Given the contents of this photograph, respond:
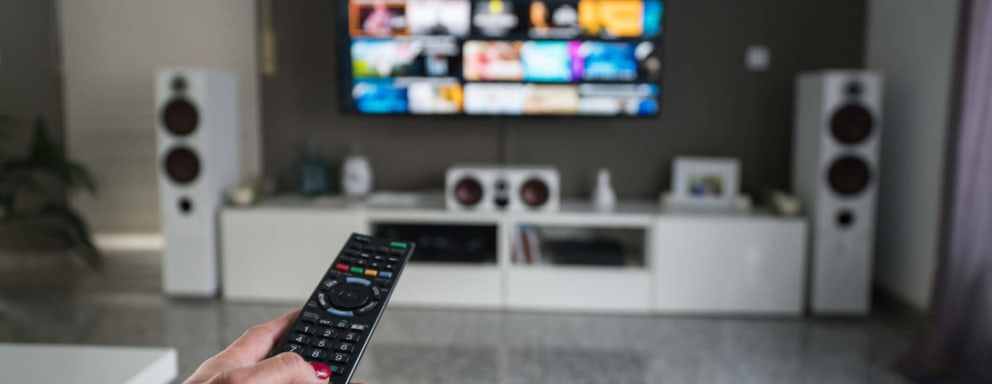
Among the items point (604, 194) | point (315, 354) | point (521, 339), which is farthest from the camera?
point (604, 194)

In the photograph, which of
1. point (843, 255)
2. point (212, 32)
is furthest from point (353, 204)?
point (843, 255)

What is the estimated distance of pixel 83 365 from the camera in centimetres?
96

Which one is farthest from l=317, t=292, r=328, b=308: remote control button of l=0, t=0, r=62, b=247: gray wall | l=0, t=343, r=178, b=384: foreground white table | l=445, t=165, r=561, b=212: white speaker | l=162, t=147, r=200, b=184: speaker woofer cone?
l=0, t=0, r=62, b=247: gray wall

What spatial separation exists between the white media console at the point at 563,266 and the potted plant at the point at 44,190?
3.01 feet

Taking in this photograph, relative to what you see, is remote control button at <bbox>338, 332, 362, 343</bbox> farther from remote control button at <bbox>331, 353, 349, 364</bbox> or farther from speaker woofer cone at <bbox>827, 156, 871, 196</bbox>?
speaker woofer cone at <bbox>827, 156, 871, 196</bbox>

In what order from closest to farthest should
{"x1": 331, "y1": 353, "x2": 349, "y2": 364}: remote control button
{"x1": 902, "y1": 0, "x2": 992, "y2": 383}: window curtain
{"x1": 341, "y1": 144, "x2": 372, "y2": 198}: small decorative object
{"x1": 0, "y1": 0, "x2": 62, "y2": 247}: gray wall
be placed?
1. {"x1": 331, "y1": 353, "x2": 349, "y2": 364}: remote control button
2. {"x1": 902, "y1": 0, "x2": 992, "y2": 383}: window curtain
3. {"x1": 341, "y1": 144, "x2": 372, "y2": 198}: small decorative object
4. {"x1": 0, "y1": 0, "x2": 62, "y2": 247}: gray wall

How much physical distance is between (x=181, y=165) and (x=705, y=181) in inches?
93.5

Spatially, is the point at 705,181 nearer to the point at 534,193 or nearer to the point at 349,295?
the point at 534,193

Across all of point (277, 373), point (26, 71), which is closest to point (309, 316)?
point (277, 373)

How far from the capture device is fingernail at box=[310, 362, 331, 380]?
2.20 ft

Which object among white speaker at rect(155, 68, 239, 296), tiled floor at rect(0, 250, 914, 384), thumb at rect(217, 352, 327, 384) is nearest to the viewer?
thumb at rect(217, 352, 327, 384)

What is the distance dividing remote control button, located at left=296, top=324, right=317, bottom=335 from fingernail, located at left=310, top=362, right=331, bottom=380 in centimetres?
5

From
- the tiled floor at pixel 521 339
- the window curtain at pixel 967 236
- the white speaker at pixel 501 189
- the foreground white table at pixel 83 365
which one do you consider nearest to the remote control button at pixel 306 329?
the foreground white table at pixel 83 365

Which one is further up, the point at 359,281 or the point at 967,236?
the point at 359,281
